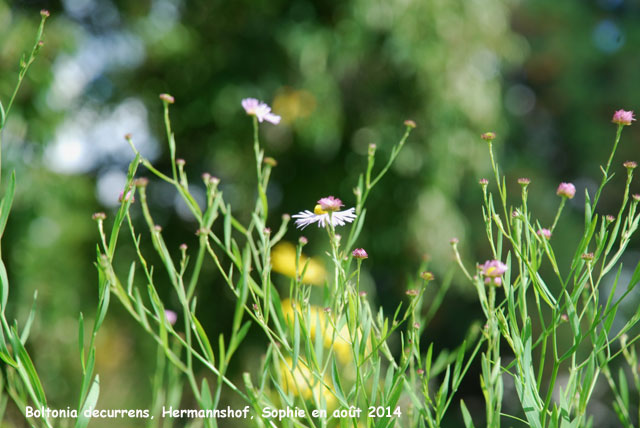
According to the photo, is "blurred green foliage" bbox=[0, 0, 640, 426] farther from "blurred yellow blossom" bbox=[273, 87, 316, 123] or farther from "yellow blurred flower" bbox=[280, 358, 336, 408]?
"yellow blurred flower" bbox=[280, 358, 336, 408]

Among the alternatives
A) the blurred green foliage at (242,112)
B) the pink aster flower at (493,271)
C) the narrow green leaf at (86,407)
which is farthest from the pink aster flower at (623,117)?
the blurred green foliage at (242,112)

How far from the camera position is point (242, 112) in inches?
94.0

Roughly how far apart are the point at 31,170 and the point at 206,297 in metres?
0.91

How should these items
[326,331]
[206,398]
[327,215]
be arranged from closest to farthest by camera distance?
[206,398] → [327,215] → [326,331]

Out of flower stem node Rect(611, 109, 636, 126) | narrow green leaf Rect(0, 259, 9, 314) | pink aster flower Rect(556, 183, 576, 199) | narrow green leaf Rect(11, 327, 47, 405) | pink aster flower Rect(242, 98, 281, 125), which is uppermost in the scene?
flower stem node Rect(611, 109, 636, 126)

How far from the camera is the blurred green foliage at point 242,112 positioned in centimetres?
216

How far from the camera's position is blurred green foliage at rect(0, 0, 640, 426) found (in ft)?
7.10

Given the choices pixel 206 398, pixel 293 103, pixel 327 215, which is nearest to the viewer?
pixel 206 398

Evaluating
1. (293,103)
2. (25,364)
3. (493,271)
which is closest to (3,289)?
(25,364)

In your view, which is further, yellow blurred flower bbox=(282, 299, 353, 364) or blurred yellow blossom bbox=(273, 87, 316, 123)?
blurred yellow blossom bbox=(273, 87, 316, 123)

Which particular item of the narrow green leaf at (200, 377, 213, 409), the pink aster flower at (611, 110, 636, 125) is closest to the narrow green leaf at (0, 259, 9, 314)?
the narrow green leaf at (200, 377, 213, 409)

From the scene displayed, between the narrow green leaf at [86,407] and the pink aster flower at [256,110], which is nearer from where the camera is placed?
the narrow green leaf at [86,407]

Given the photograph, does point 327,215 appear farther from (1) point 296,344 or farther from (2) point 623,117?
(2) point 623,117

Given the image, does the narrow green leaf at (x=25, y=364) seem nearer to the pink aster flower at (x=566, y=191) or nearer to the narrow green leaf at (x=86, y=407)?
the narrow green leaf at (x=86, y=407)
